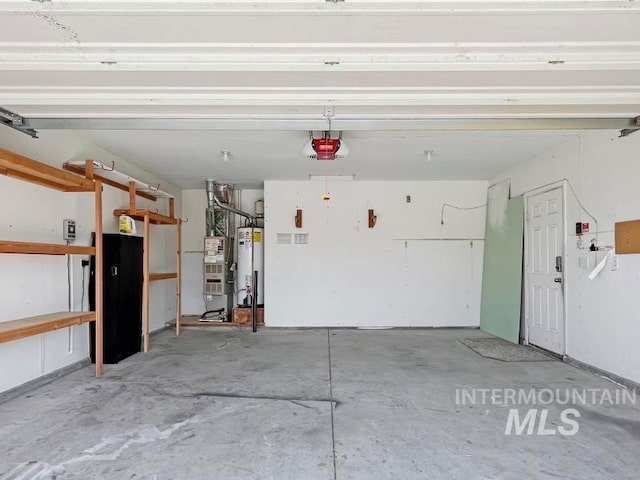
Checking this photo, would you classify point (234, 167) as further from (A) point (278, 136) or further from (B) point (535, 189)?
(B) point (535, 189)

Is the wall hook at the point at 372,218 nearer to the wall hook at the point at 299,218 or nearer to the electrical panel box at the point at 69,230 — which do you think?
the wall hook at the point at 299,218

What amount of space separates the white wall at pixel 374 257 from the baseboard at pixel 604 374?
2.28 meters

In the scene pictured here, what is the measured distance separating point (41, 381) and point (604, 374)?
5.35 meters

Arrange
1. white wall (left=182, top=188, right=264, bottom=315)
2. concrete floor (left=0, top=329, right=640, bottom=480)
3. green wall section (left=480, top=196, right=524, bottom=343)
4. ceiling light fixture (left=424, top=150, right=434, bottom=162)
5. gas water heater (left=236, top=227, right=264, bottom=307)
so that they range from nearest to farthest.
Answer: concrete floor (left=0, top=329, right=640, bottom=480) → ceiling light fixture (left=424, top=150, right=434, bottom=162) → green wall section (left=480, top=196, right=524, bottom=343) → gas water heater (left=236, top=227, right=264, bottom=307) → white wall (left=182, top=188, right=264, bottom=315)

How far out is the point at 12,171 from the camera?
300 centimetres

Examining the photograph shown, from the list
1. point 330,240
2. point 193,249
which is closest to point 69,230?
point 193,249

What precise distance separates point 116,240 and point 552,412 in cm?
450

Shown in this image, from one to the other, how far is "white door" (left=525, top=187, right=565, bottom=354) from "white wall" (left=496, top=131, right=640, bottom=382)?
0.15 m

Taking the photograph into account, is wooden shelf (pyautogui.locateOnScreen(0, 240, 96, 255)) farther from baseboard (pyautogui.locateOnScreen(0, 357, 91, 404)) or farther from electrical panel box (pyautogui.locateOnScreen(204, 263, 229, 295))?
electrical panel box (pyautogui.locateOnScreen(204, 263, 229, 295))

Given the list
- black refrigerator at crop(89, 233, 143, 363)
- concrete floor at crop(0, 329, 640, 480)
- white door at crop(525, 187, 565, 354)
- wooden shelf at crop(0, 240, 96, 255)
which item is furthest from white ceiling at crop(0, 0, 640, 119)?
concrete floor at crop(0, 329, 640, 480)

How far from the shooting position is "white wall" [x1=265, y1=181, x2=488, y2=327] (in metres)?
6.46

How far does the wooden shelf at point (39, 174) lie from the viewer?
265 cm

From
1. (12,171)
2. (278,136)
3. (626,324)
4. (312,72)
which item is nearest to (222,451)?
(312,72)

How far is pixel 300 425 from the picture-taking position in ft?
8.77
